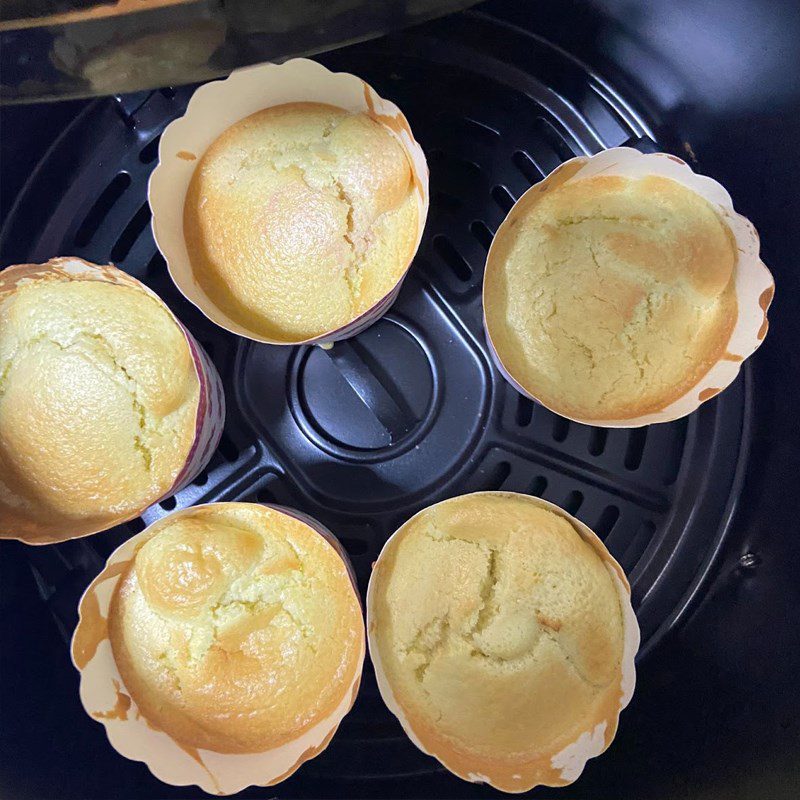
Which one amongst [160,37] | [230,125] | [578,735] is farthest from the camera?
[230,125]

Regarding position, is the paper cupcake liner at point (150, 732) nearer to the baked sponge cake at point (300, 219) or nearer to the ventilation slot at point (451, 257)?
the baked sponge cake at point (300, 219)

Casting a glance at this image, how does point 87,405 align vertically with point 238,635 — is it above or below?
above

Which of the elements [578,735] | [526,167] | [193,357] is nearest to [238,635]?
[193,357]

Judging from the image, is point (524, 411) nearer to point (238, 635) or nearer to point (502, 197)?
point (502, 197)

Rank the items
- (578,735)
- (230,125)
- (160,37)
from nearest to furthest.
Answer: (160,37)
(578,735)
(230,125)

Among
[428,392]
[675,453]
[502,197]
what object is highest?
[502,197]

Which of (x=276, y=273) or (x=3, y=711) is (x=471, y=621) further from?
(x=3, y=711)

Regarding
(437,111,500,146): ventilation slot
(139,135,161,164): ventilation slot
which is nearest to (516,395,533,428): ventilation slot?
(437,111,500,146): ventilation slot

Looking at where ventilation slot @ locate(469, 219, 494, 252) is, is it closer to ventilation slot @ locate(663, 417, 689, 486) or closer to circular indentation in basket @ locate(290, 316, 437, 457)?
circular indentation in basket @ locate(290, 316, 437, 457)
